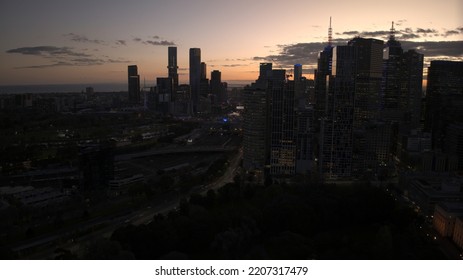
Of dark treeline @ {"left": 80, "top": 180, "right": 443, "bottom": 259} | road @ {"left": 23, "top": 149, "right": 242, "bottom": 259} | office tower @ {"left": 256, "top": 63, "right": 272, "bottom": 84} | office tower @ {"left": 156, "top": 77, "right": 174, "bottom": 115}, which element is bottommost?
road @ {"left": 23, "top": 149, "right": 242, "bottom": 259}

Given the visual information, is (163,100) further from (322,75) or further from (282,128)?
(282,128)

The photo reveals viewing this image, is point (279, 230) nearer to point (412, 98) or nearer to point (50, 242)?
point (50, 242)

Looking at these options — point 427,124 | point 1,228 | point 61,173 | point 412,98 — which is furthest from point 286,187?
point 412,98

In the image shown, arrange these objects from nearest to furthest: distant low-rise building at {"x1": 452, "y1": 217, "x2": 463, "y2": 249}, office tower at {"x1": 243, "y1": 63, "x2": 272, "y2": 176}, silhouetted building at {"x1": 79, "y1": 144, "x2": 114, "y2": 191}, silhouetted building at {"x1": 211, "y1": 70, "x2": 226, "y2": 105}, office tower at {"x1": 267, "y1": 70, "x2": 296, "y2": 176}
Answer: distant low-rise building at {"x1": 452, "y1": 217, "x2": 463, "y2": 249}, silhouetted building at {"x1": 79, "y1": 144, "x2": 114, "y2": 191}, office tower at {"x1": 267, "y1": 70, "x2": 296, "y2": 176}, office tower at {"x1": 243, "y1": 63, "x2": 272, "y2": 176}, silhouetted building at {"x1": 211, "y1": 70, "x2": 226, "y2": 105}

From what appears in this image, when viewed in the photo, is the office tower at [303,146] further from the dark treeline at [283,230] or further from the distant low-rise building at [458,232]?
the distant low-rise building at [458,232]

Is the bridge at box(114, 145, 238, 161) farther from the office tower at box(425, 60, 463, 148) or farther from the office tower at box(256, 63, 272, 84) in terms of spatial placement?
the office tower at box(425, 60, 463, 148)

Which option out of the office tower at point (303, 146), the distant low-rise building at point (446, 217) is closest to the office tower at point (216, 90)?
the office tower at point (303, 146)

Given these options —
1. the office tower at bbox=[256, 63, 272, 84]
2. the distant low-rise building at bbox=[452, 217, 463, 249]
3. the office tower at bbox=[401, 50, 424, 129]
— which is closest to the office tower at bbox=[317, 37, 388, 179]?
the office tower at bbox=[256, 63, 272, 84]
